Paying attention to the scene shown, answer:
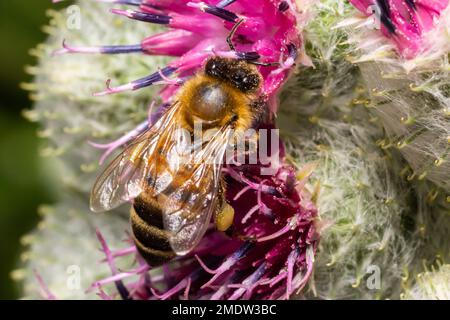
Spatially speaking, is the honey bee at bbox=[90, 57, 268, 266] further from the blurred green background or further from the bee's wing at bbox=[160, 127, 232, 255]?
the blurred green background

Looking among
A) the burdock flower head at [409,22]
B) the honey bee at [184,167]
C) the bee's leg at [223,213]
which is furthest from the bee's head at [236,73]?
the burdock flower head at [409,22]

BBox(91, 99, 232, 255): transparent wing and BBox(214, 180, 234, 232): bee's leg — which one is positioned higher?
BBox(91, 99, 232, 255): transparent wing

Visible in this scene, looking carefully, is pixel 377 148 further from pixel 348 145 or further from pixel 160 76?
pixel 160 76

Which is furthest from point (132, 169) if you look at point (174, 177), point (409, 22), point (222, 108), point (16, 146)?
point (16, 146)

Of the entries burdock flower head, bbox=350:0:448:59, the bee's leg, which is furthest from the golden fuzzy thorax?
burdock flower head, bbox=350:0:448:59

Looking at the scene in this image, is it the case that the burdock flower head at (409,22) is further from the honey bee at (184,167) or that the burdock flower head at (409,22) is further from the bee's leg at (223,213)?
the bee's leg at (223,213)

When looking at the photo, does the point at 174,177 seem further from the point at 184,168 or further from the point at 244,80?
the point at 244,80

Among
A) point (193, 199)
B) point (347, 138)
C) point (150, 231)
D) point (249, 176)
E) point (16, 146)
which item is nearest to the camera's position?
point (193, 199)
